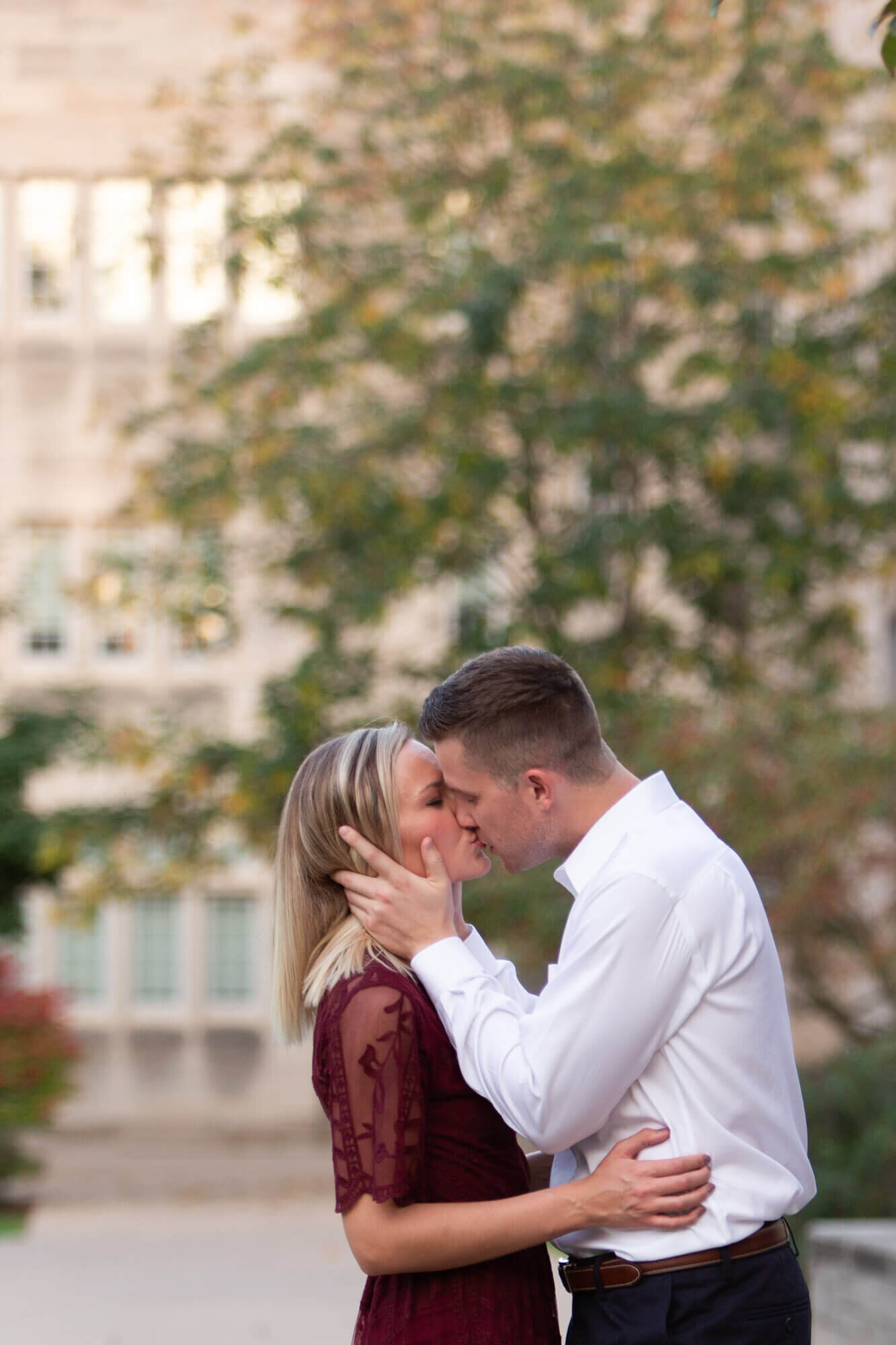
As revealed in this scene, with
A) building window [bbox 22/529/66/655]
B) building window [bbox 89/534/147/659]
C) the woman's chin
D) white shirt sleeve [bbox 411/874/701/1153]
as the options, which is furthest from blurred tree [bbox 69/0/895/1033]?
building window [bbox 22/529/66/655]

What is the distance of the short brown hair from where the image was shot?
9.76 feet

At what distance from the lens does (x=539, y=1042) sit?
8.82 ft

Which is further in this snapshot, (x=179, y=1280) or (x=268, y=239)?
Answer: (x=268, y=239)

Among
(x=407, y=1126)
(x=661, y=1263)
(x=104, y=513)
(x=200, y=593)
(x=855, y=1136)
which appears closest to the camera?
(x=661, y=1263)

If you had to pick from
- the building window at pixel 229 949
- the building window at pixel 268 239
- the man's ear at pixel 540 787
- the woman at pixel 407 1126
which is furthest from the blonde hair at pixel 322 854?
the building window at pixel 229 949

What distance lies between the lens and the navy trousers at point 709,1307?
8.99ft

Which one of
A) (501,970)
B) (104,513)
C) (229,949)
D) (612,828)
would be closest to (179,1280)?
(501,970)

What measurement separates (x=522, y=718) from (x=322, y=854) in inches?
18.7

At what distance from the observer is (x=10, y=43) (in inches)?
909

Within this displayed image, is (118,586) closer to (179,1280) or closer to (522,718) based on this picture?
(179,1280)

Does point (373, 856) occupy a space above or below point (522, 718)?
below

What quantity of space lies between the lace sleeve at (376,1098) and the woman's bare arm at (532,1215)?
0.05 metres

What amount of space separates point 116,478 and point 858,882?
14.2m

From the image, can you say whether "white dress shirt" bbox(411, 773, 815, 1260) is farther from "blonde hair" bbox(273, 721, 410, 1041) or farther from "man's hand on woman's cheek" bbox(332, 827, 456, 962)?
"blonde hair" bbox(273, 721, 410, 1041)
